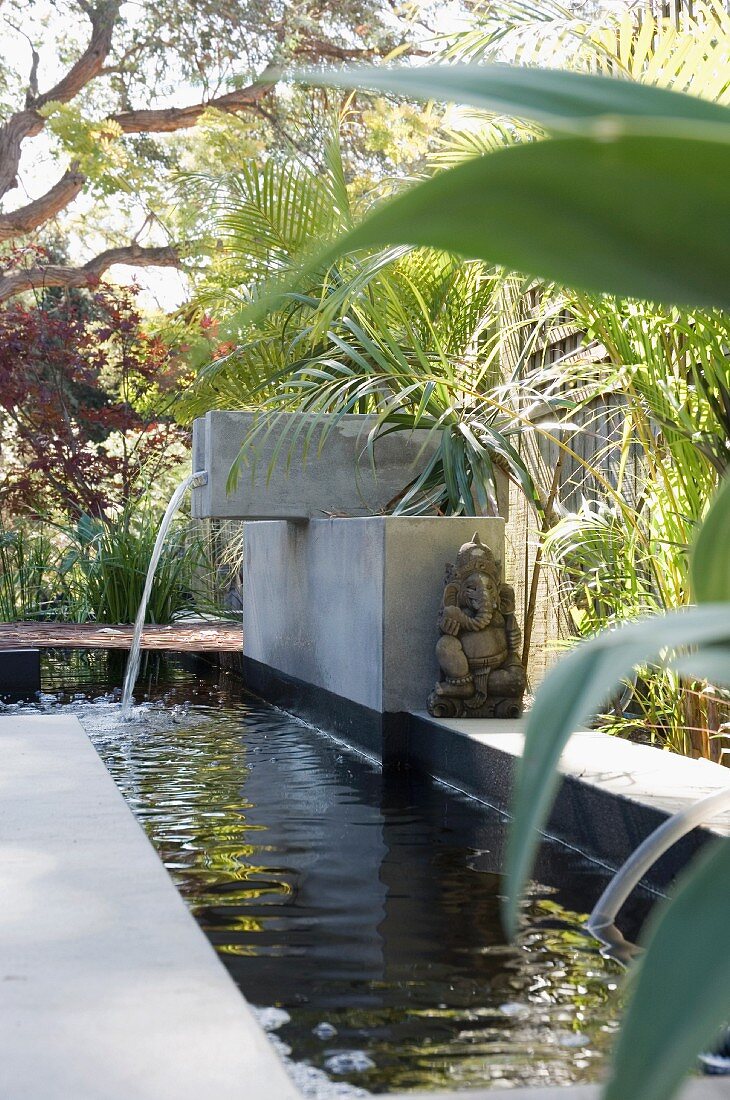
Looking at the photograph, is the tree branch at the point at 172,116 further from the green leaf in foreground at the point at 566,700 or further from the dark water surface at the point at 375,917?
the green leaf in foreground at the point at 566,700

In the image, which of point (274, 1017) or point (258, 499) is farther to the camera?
point (258, 499)

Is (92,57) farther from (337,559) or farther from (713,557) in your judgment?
(713,557)

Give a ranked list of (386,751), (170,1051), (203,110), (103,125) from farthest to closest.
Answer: (203,110)
(103,125)
(386,751)
(170,1051)

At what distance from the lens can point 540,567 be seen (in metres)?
5.53

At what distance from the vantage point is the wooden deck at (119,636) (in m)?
7.57

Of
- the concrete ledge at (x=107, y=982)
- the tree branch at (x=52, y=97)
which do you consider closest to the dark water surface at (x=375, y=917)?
the concrete ledge at (x=107, y=982)

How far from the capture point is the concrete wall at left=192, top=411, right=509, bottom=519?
239 inches

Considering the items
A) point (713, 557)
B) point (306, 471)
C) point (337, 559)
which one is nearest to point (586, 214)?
point (713, 557)

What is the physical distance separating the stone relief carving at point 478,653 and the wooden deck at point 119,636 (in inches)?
124

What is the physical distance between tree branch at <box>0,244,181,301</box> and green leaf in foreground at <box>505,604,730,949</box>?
45.2 ft

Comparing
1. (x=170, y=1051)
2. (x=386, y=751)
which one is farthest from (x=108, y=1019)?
(x=386, y=751)

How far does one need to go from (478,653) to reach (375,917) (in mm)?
2109

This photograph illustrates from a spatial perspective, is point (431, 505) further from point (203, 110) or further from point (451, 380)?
point (203, 110)

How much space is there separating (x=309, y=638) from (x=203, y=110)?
9.60 meters
